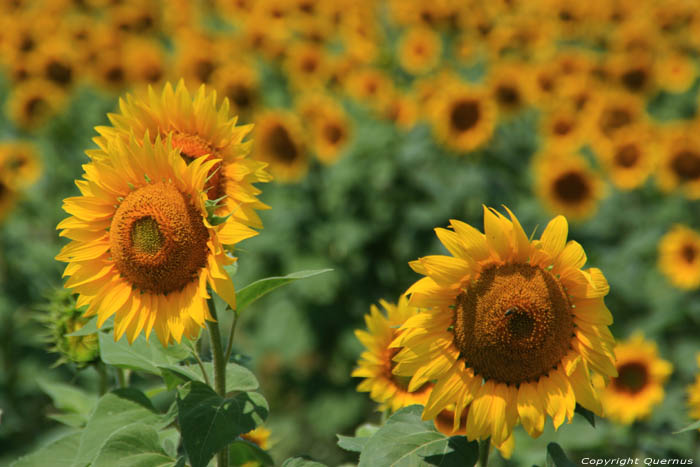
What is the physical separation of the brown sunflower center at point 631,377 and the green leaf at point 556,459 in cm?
219

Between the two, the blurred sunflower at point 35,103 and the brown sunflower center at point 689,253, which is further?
the blurred sunflower at point 35,103

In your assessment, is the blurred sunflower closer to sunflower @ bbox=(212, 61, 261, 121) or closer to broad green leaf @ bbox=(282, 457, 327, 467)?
sunflower @ bbox=(212, 61, 261, 121)

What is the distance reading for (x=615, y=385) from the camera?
3180 millimetres

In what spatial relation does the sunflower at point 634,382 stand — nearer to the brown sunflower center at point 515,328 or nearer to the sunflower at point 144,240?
the brown sunflower center at point 515,328

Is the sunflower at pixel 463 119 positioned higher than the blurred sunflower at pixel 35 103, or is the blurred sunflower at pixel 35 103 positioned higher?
the blurred sunflower at pixel 35 103

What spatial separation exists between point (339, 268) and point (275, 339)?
66 centimetres

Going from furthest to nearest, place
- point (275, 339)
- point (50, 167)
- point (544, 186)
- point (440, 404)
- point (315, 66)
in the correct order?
point (315, 66)
point (50, 167)
point (544, 186)
point (275, 339)
point (440, 404)

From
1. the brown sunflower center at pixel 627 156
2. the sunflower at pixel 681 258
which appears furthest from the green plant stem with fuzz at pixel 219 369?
the brown sunflower center at pixel 627 156

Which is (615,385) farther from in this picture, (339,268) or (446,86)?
(446,86)

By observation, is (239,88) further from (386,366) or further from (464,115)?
(386,366)

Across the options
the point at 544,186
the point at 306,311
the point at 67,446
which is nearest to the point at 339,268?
the point at 306,311

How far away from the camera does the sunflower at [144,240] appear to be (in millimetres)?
1190

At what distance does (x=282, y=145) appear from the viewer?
4.59 metres

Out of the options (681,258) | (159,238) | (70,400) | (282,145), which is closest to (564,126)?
(681,258)
